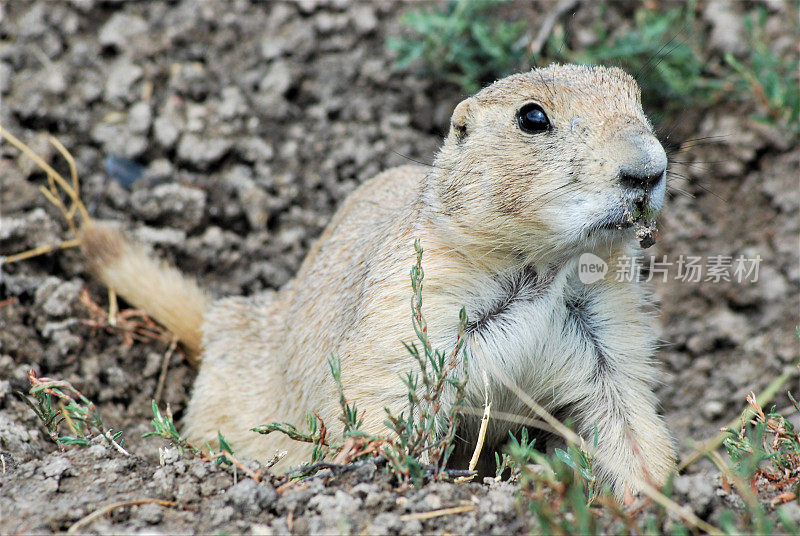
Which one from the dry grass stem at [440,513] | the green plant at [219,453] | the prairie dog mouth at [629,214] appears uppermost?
the prairie dog mouth at [629,214]

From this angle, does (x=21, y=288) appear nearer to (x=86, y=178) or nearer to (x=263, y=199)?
(x=86, y=178)

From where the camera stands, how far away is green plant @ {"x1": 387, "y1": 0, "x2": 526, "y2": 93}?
19.0ft

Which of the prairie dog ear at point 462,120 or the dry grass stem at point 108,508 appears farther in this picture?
the prairie dog ear at point 462,120

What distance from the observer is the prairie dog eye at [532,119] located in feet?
11.0

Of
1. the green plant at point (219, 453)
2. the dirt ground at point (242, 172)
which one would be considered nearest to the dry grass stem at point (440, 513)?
the green plant at point (219, 453)

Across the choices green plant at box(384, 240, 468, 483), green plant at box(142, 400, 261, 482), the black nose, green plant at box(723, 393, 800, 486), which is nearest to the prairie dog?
the black nose

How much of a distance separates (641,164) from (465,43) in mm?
3369

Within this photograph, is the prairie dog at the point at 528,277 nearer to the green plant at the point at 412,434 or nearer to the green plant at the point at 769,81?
the green plant at the point at 412,434

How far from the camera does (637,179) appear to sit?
296cm

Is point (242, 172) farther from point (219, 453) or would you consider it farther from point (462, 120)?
point (219, 453)

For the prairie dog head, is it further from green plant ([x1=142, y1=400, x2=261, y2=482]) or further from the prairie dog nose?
green plant ([x1=142, y1=400, x2=261, y2=482])

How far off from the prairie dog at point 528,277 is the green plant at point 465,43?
2.16 meters

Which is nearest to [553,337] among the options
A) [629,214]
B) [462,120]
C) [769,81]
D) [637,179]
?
[629,214]

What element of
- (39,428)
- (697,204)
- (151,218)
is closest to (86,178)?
(151,218)
